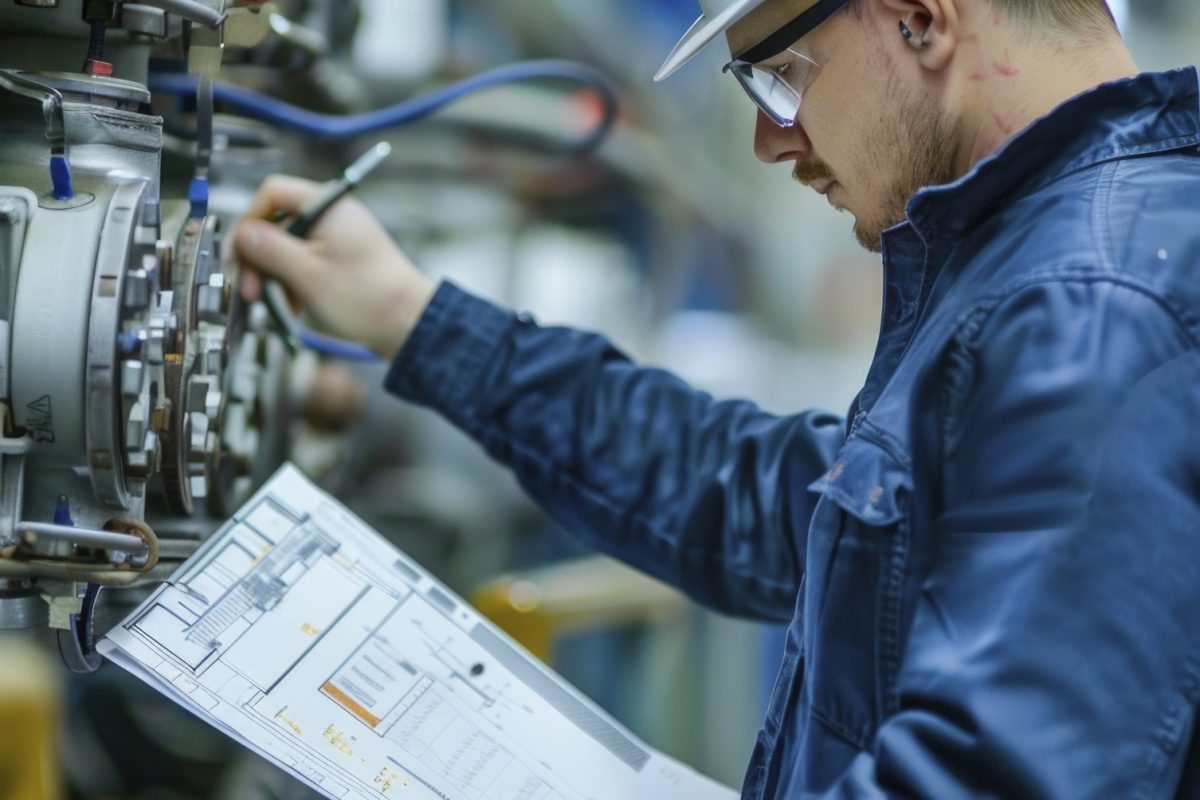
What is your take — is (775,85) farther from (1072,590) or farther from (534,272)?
(534,272)

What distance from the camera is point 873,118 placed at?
0.83 meters

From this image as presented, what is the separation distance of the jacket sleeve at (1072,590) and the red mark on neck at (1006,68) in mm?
206

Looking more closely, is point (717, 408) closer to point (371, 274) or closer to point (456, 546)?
point (371, 274)

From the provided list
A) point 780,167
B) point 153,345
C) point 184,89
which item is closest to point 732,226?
point 780,167

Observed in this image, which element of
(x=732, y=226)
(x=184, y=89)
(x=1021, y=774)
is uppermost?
(x=184, y=89)

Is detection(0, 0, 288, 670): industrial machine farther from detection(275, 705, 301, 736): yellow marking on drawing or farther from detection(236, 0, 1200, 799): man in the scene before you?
detection(236, 0, 1200, 799): man

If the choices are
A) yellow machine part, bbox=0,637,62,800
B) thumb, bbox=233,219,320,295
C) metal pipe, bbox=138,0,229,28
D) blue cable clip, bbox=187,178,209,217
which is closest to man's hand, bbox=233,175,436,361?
thumb, bbox=233,219,320,295

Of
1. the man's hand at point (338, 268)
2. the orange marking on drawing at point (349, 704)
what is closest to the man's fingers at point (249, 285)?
the man's hand at point (338, 268)

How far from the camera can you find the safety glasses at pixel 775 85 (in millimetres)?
862

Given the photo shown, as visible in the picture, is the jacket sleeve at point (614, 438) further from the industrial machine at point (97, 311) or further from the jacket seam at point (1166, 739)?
the jacket seam at point (1166, 739)

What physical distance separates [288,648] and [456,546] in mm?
1479

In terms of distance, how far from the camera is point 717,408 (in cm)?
123

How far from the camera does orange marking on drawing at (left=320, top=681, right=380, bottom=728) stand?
860 millimetres

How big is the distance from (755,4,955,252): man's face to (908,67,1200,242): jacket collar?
0.21 feet
